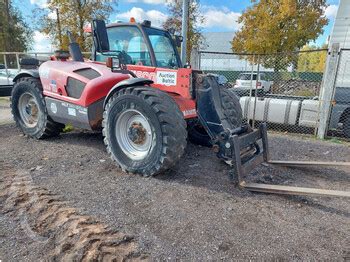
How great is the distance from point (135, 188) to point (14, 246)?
4.92 ft

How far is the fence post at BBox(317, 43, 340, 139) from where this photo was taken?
6613mm

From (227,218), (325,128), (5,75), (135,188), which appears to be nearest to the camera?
(227,218)

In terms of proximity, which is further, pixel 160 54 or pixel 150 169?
pixel 160 54

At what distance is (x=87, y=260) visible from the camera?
2395 millimetres

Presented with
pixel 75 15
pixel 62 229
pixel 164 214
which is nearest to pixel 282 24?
pixel 75 15

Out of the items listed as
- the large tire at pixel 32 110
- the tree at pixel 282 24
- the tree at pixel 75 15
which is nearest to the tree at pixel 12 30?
the tree at pixel 75 15

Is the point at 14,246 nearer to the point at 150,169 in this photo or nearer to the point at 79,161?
the point at 150,169

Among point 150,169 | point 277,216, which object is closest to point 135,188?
point 150,169

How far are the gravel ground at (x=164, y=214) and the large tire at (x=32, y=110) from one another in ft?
2.98

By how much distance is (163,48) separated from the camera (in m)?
4.99

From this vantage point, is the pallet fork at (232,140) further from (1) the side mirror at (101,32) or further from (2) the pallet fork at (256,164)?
(1) the side mirror at (101,32)

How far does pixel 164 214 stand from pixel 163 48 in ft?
10.0

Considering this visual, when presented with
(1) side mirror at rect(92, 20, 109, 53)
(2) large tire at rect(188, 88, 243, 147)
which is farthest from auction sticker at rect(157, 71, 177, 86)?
(1) side mirror at rect(92, 20, 109, 53)

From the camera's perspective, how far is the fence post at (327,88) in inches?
260
